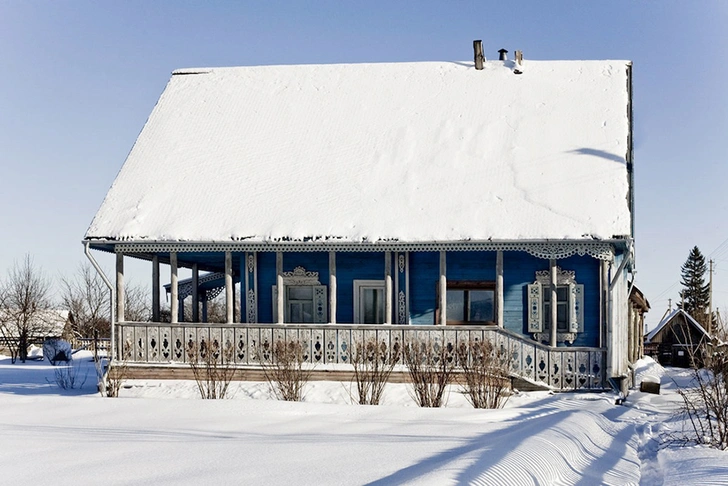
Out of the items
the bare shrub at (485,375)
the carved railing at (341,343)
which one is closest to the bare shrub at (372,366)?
the carved railing at (341,343)

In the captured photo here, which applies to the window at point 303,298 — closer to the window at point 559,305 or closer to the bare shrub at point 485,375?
the bare shrub at point 485,375

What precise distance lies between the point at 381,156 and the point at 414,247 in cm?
382

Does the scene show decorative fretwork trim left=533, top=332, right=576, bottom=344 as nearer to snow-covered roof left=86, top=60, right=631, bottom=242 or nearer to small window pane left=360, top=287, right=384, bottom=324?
snow-covered roof left=86, top=60, right=631, bottom=242

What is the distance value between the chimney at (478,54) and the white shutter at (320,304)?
8379 millimetres

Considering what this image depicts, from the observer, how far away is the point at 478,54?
84.3 ft

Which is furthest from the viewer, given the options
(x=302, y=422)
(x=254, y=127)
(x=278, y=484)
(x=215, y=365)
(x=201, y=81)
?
(x=201, y=81)

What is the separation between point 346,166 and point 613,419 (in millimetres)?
9853

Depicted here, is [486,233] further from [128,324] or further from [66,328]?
[66,328]

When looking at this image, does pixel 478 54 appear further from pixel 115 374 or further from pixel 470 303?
pixel 115 374

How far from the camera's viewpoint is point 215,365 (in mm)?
18625

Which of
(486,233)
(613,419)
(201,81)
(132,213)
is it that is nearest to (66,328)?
(201,81)

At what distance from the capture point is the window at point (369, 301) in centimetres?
2208

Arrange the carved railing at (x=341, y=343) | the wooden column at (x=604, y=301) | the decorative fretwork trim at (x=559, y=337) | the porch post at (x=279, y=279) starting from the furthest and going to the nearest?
the decorative fretwork trim at (x=559, y=337), the porch post at (x=279, y=279), the wooden column at (x=604, y=301), the carved railing at (x=341, y=343)

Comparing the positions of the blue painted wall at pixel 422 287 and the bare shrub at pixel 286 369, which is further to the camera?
the blue painted wall at pixel 422 287
